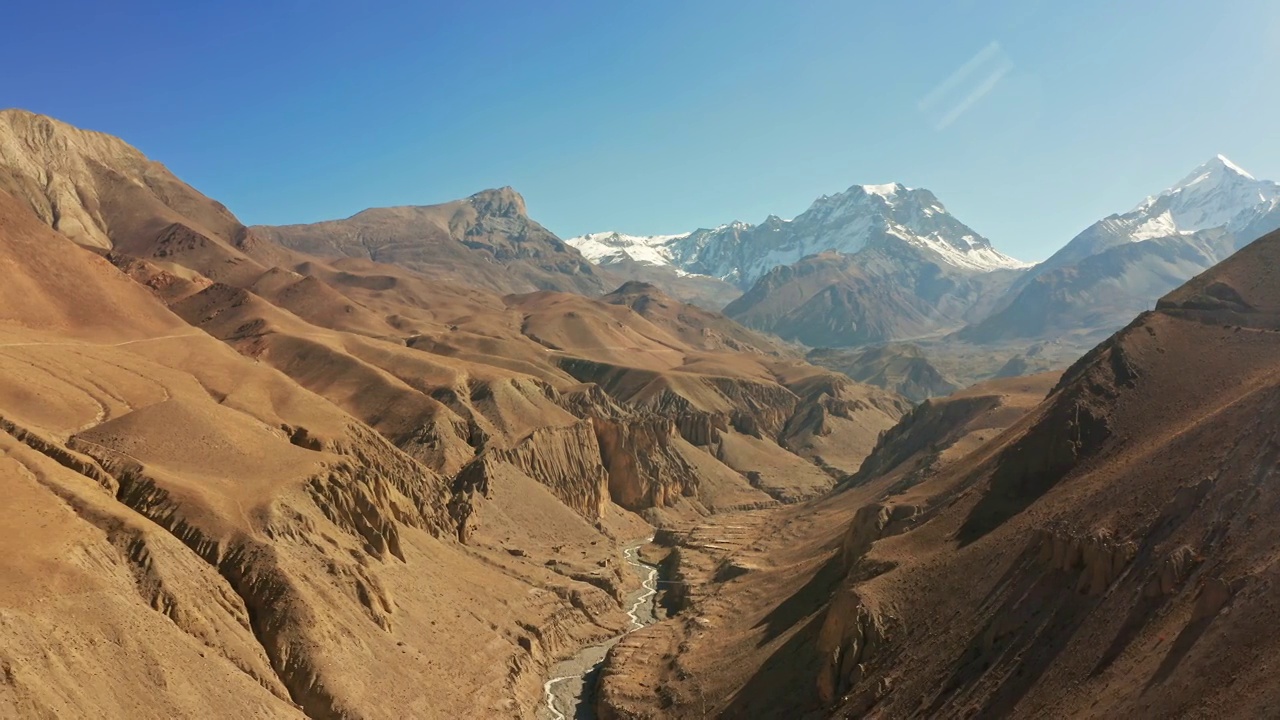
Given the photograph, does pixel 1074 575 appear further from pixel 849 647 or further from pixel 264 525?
pixel 264 525

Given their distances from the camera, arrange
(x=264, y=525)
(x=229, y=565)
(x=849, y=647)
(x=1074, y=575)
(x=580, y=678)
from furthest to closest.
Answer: (x=580, y=678) < (x=264, y=525) < (x=849, y=647) < (x=229, y=565) < (x=1074, y=575)

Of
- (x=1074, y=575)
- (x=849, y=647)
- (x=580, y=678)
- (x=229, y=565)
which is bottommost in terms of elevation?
(x=580, y=678)

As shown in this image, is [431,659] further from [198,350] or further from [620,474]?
[620,474]

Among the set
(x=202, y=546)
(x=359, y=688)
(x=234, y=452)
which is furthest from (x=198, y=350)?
(x=359, y=688)

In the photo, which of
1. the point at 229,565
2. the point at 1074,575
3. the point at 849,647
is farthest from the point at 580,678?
the point at 1074,575

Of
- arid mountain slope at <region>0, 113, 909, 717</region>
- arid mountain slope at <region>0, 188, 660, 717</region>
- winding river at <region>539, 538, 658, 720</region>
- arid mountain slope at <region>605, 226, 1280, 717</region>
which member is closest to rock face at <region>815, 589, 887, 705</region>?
arid mountain slope at <region>605, 226, 1280, 717</region>

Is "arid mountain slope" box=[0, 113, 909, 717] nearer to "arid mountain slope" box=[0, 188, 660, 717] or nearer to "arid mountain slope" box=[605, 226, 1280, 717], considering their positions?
"arid mountain slope" box=[0, 188, 660, 717]

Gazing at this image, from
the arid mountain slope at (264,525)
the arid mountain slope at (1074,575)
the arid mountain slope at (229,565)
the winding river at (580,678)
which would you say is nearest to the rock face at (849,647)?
the arid mountain slope at (1074,575)
